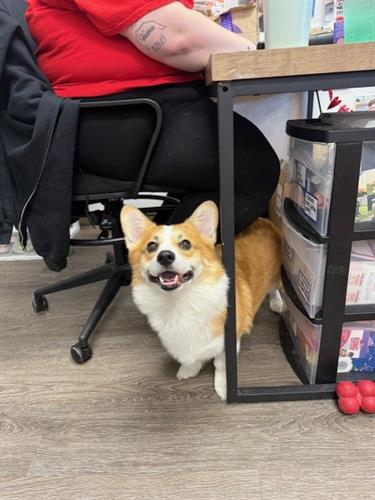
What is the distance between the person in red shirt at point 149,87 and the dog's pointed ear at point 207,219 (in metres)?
0.08

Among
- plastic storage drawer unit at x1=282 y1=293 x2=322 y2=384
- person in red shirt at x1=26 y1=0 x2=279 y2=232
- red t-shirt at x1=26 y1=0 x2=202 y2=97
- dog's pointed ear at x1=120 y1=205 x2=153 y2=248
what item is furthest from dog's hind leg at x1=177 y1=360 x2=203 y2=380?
red t-shirt at x1=26 y1=0 x2=202 y2=97

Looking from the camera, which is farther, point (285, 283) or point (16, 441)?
point (285, 283)

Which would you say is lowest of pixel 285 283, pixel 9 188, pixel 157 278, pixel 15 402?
pixel 15 402

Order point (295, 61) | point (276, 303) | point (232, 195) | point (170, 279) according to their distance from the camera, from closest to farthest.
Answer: point (295, 61) → point (232, 195) → point (170, 279) → point (276, 303)

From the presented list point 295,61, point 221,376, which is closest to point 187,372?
point 221,376

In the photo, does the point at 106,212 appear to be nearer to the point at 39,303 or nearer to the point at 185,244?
the point at 185,244

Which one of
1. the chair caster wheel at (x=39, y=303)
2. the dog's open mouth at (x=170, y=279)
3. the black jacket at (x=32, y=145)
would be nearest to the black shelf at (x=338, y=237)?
the dog's open mouth at (x=170, y=279)

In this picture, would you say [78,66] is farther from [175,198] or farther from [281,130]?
[281,130]

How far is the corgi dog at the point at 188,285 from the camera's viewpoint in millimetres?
950

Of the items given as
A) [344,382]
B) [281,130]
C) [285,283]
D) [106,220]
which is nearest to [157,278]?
[106,220]

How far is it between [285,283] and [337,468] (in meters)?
0.55

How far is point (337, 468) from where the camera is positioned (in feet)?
2.72

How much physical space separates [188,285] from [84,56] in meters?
0.66

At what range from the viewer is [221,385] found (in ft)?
3.48
